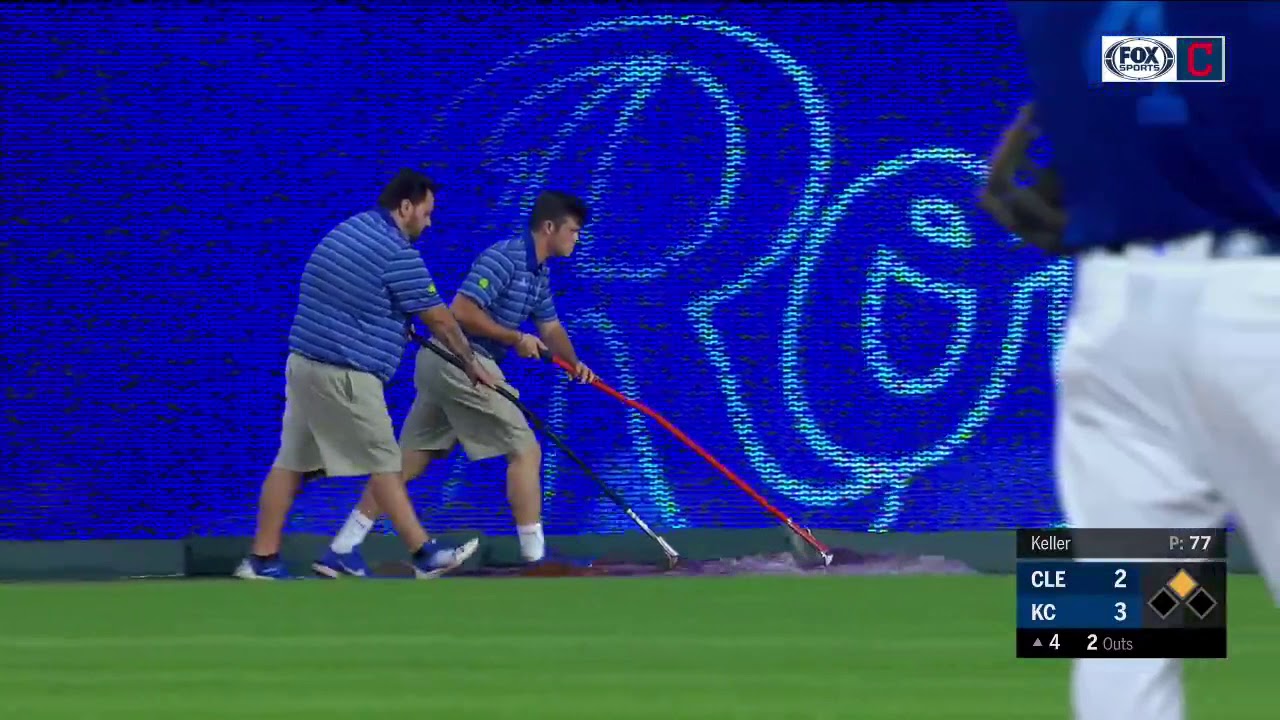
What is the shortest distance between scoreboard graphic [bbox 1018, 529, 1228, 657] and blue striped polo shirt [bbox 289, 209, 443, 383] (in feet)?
25.6

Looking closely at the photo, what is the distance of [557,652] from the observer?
8016mm

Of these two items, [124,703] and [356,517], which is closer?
[124,703]

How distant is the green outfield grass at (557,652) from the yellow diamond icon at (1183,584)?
332cm

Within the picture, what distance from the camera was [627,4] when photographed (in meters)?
12.1

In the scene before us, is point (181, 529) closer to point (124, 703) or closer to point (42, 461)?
point (42, 461)

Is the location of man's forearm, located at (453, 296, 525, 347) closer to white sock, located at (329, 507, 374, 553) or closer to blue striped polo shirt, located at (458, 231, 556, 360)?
blue striped polo shirt, located at (458, 231, 556, 360)

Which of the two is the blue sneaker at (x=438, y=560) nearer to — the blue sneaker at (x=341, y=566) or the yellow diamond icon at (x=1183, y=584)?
the blue sneaker at (x=341, y=566)

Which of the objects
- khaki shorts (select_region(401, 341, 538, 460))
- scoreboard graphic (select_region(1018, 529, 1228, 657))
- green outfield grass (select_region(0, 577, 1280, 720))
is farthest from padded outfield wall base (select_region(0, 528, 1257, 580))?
scoreboard graphic (select_region(1018, 529, 1228, 657))

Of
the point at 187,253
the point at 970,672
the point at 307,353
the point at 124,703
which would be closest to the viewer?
the point at 124,703

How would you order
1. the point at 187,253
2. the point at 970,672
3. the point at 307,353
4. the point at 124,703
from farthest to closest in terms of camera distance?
the point at 187,253
the point at 307,353
the point at 970,672
the point at 124,703

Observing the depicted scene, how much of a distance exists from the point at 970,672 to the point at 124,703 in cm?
247

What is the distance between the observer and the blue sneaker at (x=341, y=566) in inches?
446

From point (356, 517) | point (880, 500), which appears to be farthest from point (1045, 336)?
point (356, 517)

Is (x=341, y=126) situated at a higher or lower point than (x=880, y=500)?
higher
